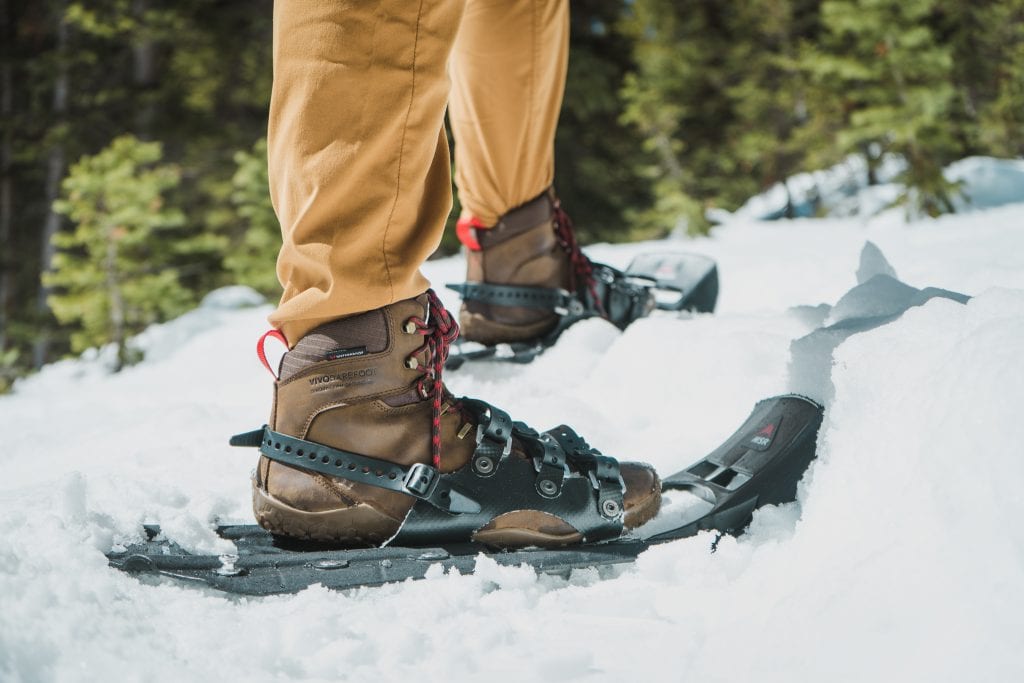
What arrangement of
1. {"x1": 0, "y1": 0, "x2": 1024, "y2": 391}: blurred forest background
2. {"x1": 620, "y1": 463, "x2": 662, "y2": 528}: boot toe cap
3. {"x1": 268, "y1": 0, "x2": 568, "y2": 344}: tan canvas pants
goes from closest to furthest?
{"x1": 268, "y1": 0, "x2": 568, "y2": 344}: tan canvas pants → {"x1": 620, "y1": 463, "x2": 662, "y2": 528}: boot toe cap → {"x1": 0, "y1": 0, "x2": 1024, "y2": 391}: blurred forest background

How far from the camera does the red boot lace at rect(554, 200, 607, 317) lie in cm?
229

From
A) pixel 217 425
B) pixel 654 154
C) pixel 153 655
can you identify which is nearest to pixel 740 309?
pixel 217 425

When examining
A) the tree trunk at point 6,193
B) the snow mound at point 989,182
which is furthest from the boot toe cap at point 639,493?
the tree trunk at point 6,193

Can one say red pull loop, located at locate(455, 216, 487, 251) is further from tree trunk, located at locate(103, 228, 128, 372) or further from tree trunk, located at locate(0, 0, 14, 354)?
tree trunk, located at locate(0, 0, 14, 354)

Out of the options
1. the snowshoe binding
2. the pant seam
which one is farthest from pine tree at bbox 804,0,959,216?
the pant seam

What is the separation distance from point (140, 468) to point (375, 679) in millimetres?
970

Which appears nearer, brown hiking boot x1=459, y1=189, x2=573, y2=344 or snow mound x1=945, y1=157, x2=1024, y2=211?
brown hiking boot x1=459, y1=189, x2=573, y2=344

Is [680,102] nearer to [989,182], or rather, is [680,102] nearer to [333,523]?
[989,182]

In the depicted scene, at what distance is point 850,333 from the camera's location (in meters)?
1.37

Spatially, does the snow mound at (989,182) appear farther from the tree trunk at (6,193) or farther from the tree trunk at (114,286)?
the tree trunk at (6,193)

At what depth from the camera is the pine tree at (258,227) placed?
632 cm

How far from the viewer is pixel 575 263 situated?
231 cm

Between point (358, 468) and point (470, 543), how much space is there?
22cm

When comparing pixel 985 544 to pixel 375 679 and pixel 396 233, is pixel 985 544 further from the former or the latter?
pixel 396 233
